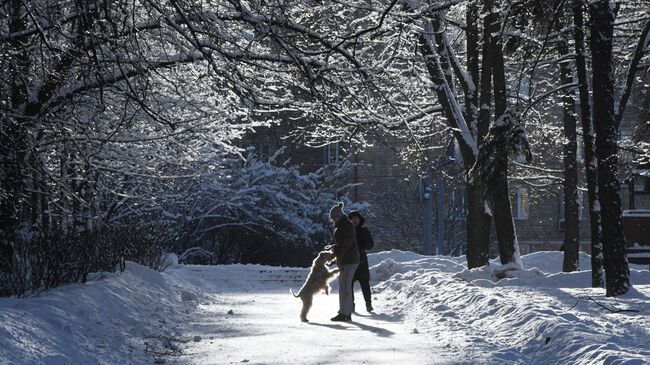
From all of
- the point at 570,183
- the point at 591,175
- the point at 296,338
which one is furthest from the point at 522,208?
the point at 296,338

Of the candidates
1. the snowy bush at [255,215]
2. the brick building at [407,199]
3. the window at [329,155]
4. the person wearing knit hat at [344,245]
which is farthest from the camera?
the window at [329,155]

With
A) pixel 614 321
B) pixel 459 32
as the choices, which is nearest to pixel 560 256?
pixel 459 32

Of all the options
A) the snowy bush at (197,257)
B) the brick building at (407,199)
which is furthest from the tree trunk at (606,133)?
the brick building at (407,199)

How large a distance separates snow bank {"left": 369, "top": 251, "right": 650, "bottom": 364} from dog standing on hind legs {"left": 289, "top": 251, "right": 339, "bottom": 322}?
1475 mm

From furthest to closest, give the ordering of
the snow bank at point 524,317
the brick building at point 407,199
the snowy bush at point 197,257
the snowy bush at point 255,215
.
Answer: the brick building at point 407,199 → the snowy bush at point 197,257 → the snowy bush at point 255,215 → the snow bank at point 524,317

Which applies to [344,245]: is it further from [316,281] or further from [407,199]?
[407,199]

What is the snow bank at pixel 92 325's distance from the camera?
1008 cm

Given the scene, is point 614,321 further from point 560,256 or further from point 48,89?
point 560,256

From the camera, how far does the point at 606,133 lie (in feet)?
55.0

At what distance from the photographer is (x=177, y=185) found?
40000mm

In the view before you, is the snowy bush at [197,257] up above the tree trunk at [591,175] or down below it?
below

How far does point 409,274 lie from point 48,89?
1357 centimetres

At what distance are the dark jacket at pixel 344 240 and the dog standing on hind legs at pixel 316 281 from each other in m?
0.23

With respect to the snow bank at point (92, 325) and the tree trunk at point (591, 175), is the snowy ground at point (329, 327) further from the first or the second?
the tree trunk at point (591, 175)
